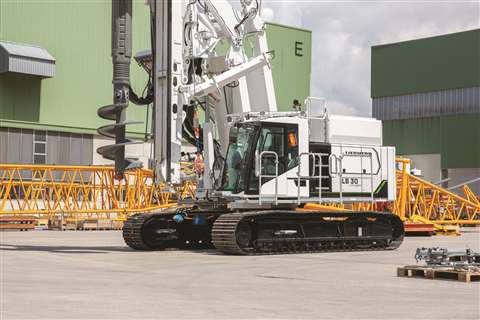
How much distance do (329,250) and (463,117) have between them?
51.5 m

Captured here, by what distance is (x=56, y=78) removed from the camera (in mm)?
51406

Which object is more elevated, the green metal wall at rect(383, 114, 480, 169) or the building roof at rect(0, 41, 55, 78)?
the building roof at rect(0, 41, 55, 78)

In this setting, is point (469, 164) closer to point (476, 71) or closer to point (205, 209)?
point (476, 71)

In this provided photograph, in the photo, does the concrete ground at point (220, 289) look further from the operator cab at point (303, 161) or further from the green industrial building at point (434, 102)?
the green industrial building at point (434, 102)

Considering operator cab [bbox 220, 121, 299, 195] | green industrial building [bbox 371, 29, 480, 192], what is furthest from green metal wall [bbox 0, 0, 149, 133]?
operator cab [bbox 220, 121, 299, 195]

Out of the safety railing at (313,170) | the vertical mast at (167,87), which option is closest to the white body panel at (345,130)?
the safety railing at (313,170)

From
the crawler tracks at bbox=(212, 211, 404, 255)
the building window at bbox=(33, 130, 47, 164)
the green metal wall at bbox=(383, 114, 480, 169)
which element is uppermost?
the green metal wall at bbox=(383, 114, 480, 169)

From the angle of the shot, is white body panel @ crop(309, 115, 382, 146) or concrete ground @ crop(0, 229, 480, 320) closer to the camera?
concrete ground @ crop(0, 229, 480, 320)

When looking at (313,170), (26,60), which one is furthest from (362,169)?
(26,60)

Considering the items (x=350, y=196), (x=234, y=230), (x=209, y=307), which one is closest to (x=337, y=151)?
(x=350, y=196)

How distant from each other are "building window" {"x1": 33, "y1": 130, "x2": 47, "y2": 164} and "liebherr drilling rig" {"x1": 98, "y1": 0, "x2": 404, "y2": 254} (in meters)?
30.9

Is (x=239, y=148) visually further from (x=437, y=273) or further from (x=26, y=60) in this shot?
(x=26, y=60)

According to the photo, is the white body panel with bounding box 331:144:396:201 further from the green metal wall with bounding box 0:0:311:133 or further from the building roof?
the green metal wall with bounding box 0:0:311:133

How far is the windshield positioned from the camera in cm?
1948
